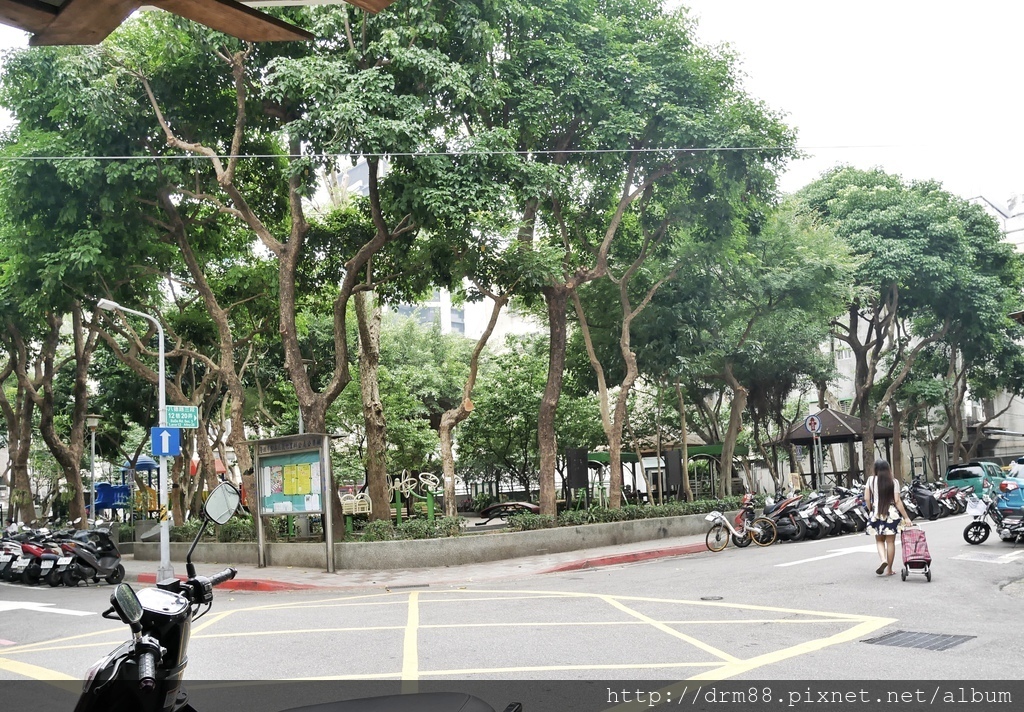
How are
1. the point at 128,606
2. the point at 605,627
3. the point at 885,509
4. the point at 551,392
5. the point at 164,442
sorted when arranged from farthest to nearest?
1. the point at 551,392
2. the point at 164,442
3. the point at 885,509
4. the point at 605,627
5. the point at 128,606

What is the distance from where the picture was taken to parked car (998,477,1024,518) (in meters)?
16.7

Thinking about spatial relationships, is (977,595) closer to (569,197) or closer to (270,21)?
(270,21)

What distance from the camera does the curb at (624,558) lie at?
17906mm

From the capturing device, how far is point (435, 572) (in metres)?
17.5

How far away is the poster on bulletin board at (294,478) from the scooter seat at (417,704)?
14696mm

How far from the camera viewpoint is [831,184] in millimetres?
33781

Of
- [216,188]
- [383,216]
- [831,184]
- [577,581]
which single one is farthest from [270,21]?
[831,184]

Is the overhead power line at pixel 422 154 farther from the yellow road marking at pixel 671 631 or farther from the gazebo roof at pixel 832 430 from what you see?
the gazebo roof at pixel 832 430

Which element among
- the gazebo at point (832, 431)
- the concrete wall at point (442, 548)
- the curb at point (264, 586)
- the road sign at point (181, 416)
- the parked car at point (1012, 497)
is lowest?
the curb at point (264, 586)

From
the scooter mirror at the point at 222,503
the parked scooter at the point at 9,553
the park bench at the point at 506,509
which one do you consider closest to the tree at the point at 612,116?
the park bench at the point at 506,509

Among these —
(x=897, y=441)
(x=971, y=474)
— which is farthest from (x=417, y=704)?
(x=897, y=441)

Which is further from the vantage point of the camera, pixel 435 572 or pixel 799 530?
pixel 799 530

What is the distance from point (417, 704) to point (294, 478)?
15.9m

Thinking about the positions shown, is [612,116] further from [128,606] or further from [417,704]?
[417,704]
